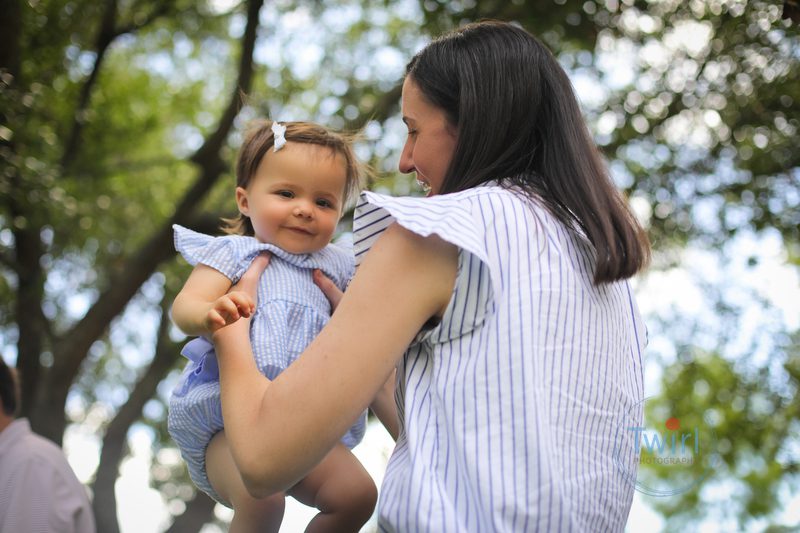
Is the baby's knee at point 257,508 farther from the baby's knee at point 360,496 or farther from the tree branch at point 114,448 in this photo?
the tree branch at point 114,448

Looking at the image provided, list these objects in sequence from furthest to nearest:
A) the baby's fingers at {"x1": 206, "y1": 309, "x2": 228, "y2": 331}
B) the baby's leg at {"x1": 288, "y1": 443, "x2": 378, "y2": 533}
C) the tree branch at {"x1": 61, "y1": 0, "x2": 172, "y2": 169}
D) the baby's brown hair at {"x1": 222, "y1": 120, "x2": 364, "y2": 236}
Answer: the tree branch at {"x1": 61, "y1": 0, "x2": 172, "y2": 169} < the baby's brown hair at {"x1": 222, "y1": 120, "x2": 364, "y2": 236} < the baby's leg at {"x1": 288, "y1": 443, "x2": 378, "y2": 533} < the baby's fingers at {"x1": 206, "y1": 309, "x2": 228, "y2": 331}

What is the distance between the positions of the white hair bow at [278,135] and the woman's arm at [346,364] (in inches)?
35.2

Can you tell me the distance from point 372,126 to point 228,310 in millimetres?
7152

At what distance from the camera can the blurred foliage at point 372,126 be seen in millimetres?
7113

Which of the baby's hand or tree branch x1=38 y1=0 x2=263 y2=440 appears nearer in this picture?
the baby's hand

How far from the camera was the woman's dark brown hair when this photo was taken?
1908mm

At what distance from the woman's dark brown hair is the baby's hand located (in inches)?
Result: 20.5

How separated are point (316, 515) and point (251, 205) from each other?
2.89 ft

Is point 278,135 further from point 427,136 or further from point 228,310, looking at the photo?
point 228,310

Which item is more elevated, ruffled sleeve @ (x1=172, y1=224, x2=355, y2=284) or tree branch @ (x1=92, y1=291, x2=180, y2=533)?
ruffled sleeve @ (x1=172, y1=224, x2=355, y2=284)

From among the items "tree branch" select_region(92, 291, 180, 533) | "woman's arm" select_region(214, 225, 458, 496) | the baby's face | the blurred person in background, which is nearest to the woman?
"woman's arm" select_region(214, 225, 458, 496)

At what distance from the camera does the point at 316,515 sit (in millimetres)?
2363

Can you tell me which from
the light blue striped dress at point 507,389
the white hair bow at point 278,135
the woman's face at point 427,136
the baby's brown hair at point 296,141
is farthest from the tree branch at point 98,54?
the light blue striped dress at point 507,389

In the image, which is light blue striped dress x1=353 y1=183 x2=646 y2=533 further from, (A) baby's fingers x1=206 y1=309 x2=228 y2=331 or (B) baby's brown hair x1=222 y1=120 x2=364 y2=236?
(B) baby's brown hair x1=222 y1=120 x2=364 y2=236
